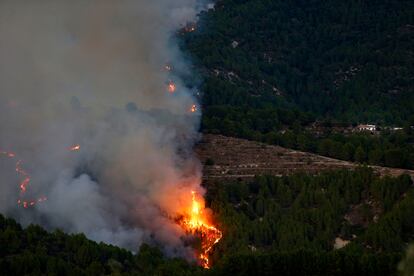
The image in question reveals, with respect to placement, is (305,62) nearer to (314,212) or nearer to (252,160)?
(252,160)

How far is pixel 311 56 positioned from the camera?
151 metres

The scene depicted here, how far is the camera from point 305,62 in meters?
150

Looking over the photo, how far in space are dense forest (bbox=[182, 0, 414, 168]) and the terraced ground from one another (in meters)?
9.59

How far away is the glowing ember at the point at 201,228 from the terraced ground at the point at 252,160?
572 cm

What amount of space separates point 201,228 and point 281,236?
18.2 ft

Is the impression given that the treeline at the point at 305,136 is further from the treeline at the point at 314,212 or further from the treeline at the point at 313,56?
the treeline at the point at 313,56

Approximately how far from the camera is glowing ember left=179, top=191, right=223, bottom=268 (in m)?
84.3

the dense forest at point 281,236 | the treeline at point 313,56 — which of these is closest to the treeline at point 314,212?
the dense forest at point 281,236

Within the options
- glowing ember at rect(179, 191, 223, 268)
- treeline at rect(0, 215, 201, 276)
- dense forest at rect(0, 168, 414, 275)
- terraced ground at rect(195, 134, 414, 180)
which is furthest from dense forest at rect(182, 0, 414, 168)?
treeline at rect(0, 215, 201, 276)

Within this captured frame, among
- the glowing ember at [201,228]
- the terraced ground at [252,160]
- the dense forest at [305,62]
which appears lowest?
the glowing ember at [201,228]

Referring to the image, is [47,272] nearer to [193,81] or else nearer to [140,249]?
[140,249]

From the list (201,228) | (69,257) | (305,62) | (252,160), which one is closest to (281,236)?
(201,228)

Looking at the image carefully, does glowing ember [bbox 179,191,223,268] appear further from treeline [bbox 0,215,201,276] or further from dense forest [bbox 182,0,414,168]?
dense forest [bbox 182,0,414,168]

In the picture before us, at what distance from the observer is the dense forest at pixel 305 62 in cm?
12762
